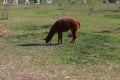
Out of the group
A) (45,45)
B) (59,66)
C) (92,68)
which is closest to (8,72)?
(59,66)

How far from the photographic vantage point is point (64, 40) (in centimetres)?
1706

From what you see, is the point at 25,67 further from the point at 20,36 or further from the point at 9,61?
the point at 20,36

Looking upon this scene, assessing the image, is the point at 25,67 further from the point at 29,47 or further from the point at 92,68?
the point at 29,47

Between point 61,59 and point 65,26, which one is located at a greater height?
point 65,26

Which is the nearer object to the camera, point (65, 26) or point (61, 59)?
point (61, 59)

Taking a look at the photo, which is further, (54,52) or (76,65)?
(54,52)

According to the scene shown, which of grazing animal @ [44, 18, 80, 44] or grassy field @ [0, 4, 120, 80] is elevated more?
grazing animal @ [44, 18, 80, 44]

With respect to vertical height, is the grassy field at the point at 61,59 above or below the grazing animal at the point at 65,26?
below

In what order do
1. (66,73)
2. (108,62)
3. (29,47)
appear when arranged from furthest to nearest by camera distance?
1. (29,47)
2. (108,62)
3. (66,73)

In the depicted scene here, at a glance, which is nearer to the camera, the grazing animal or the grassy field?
the grassy field

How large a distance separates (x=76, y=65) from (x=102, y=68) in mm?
863

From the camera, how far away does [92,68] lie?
11.5 metres

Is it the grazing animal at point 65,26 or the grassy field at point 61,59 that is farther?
the grazing animal at point 65,26

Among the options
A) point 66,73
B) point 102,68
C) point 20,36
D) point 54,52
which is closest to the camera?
point 66,73
